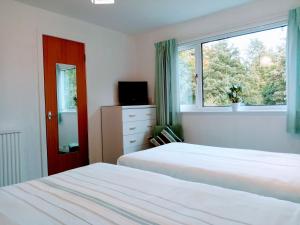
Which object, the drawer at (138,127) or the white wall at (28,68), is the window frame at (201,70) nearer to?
the drawer at (138,127)

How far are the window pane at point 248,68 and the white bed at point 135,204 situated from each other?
2.18m

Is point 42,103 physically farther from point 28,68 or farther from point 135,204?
point 135,204

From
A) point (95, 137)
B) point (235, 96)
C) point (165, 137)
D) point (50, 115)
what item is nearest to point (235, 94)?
point (235, 96)

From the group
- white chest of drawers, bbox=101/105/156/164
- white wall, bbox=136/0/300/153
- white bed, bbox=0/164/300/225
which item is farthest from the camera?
white chest of drawers, bbox=101/105/156/164

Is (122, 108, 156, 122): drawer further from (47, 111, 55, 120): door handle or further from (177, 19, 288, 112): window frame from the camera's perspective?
(47, 111, 55, 120): door handle

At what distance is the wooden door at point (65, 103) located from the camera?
2.94 meters

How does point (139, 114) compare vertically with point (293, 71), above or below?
below

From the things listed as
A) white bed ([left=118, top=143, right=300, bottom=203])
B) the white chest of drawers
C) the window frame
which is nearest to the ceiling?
the window frame

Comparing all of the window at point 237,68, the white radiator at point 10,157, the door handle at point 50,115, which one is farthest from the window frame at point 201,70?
the white radiator at point 10,157

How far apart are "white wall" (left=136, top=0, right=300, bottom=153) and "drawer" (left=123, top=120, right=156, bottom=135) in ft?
1.81

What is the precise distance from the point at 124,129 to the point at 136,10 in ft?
5.32

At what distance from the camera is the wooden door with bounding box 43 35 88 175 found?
2.94 metres

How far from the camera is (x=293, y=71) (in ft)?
8.21

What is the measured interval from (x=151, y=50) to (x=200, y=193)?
321 cm
